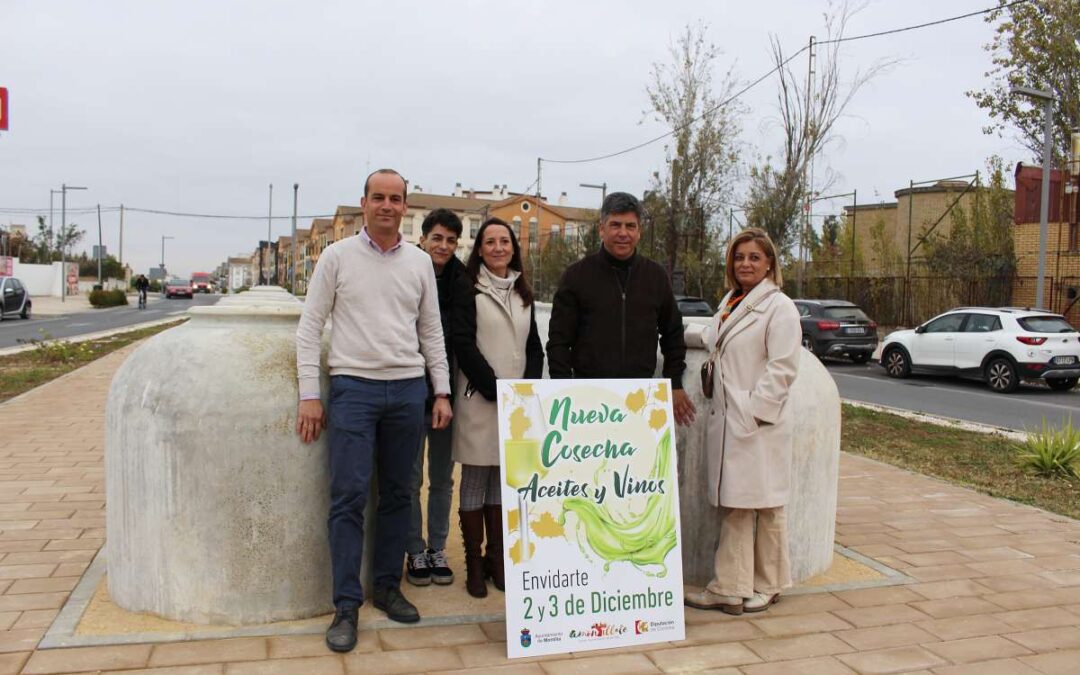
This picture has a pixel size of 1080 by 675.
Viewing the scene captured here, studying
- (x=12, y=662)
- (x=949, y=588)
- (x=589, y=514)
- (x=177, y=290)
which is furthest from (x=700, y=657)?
(x=177, y=290)

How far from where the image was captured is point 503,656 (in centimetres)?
350

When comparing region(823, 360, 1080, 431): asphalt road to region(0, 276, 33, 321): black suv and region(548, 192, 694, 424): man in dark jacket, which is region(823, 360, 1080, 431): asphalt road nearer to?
region(548, 192, 694, 424): man in dark jacket

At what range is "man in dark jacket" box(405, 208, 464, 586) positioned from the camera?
4.34m

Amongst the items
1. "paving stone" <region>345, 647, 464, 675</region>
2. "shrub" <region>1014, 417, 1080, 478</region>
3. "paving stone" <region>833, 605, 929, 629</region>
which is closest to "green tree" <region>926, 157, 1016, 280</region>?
"shrub" <region>1014, 417, 1080, 478</region>

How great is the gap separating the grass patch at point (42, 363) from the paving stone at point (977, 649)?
10.7 metres

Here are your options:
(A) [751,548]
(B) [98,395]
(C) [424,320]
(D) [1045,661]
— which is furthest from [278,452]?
(B) [98,395]

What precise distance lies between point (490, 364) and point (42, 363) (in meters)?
14.2

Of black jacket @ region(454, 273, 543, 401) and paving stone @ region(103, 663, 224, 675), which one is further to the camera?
black jacket @ region(454, 273, 543, 401)

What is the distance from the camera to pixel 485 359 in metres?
4.06

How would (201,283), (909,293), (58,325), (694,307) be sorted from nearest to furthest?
(694,307), (909,293), (58,325), (201,283)

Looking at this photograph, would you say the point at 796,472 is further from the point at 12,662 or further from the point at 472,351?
the point at 12,662

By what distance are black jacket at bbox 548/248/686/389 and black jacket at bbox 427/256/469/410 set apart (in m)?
0.51

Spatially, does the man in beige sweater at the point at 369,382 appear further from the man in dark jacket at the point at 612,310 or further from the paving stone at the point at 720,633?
the paving stone at the point at 720,633

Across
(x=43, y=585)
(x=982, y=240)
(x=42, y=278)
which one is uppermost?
(x=982, y=240)
